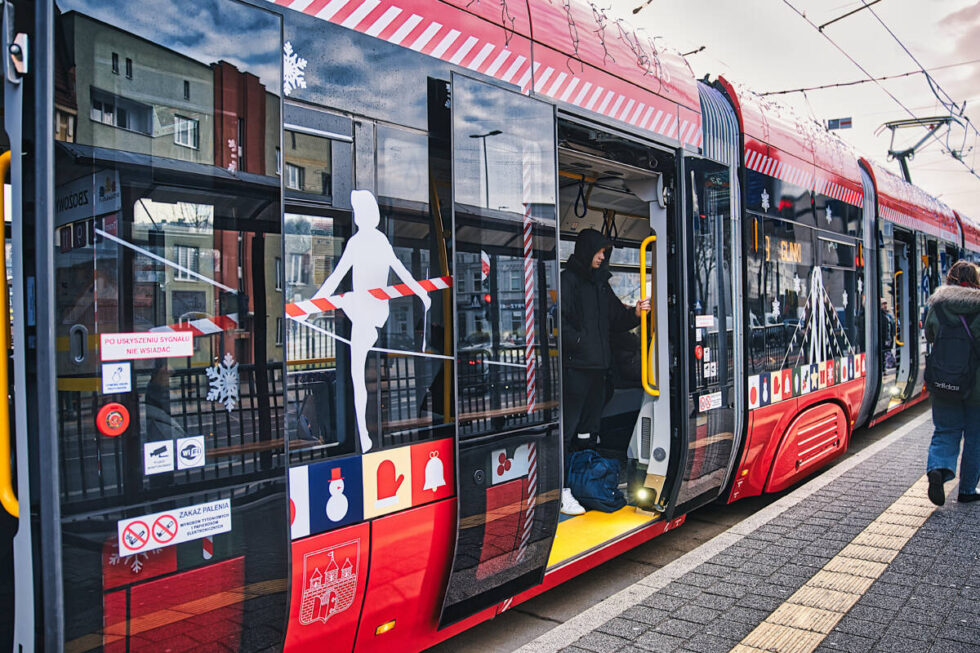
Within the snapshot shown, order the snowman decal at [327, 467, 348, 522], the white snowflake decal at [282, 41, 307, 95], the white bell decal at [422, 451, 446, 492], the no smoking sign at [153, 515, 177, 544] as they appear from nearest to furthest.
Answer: the no smoking sign at [153, 515, 177, 544]
the white snowflake decal at [282, 41, 307, 95]
the snowman decal at [327, 467, 348, 522]
the white bell decal at [422, 451, 446, 492]

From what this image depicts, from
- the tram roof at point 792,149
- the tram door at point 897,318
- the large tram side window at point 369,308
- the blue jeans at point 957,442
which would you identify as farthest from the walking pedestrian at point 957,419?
the large tram side window at point 369,308

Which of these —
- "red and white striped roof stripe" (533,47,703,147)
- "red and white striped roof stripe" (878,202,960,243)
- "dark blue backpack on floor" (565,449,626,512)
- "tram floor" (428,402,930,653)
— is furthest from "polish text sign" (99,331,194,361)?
"red and white striped roof stripe" (878,202,960,243)

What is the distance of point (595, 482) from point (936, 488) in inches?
102

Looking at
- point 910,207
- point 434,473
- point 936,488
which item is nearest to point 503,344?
point 434,473

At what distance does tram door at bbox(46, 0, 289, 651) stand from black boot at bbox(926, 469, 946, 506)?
4.82m

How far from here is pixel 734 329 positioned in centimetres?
505

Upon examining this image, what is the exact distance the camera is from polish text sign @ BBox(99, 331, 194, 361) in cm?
203

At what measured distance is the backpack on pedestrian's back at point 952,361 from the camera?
17.6 ft

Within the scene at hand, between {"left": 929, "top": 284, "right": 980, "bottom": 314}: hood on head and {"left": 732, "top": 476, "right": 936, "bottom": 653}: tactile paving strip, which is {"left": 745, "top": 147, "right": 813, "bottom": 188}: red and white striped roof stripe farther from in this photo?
{"left": 732, "top": 476, "right": 936, "bottom": 653}: tactile paving strip

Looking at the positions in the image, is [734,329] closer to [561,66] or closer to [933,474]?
[933,474]

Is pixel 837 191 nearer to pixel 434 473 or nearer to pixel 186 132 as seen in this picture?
pixel 434 473

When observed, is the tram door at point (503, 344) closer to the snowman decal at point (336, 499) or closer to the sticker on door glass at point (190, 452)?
the snowman decal at point (336, 499)

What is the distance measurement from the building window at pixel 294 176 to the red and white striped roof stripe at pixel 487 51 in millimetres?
534

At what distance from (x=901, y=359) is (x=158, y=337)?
9.28 metres
